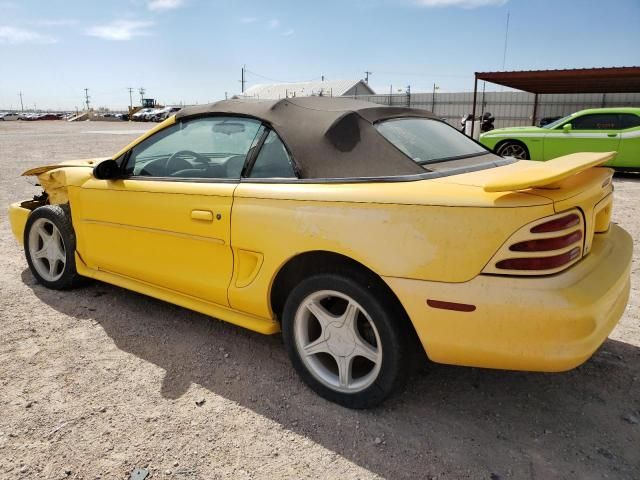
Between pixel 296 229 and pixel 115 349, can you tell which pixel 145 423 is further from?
pixel 296 229

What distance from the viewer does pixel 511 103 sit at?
21.5m

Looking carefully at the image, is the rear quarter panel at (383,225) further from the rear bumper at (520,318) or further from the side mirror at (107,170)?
the side mirror at (107,170)

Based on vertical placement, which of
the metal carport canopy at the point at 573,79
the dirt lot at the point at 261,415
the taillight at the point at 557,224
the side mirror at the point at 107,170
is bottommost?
the dirt lot at the point at 261,415

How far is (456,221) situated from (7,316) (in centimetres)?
325

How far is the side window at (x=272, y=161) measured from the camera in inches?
101

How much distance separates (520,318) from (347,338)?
0.85 meters

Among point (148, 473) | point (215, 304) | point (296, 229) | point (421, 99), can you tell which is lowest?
point (148, 473)

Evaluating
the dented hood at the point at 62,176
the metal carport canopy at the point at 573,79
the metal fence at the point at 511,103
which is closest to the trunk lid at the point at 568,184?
the dented hood at the point at 62,176

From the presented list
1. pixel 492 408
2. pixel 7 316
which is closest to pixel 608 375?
pixel 492 408

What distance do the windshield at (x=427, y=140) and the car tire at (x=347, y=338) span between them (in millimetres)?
764

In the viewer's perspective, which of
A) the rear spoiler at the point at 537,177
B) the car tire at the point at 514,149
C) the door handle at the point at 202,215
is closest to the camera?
the rear spoiler at the point at 537,177

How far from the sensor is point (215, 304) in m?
2.86

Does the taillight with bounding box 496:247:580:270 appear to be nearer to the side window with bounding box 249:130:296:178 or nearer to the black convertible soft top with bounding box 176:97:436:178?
the black convertible soft top with bounding box 176:97:436:178

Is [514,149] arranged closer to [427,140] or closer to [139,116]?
[427,140]
